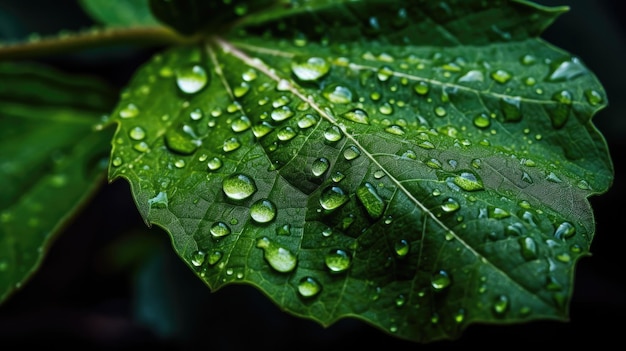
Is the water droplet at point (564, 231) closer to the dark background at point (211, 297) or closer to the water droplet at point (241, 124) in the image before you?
the water droplet at point (241, 124)

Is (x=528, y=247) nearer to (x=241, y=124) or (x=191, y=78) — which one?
(x=241, y=124)

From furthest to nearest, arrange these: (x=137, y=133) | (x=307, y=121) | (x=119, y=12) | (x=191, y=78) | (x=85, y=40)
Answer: (x=119, y=12)
(x=85, y=40)
(x=191, y=78)
(x=137, y=133)
(x=307, y=121)

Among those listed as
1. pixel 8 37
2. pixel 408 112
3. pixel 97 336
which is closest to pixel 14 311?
pixel 97 336

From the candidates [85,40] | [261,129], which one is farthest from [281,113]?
[85,40]

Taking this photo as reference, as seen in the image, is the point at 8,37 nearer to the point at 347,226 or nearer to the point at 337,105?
the point at 337,105

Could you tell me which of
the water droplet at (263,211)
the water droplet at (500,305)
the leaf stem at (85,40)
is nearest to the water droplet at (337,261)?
the water droplet at (263,211)

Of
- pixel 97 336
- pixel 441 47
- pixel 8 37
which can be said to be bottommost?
pixel 97 336

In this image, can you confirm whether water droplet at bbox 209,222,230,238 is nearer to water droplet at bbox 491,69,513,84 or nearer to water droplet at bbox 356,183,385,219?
water droplet at bbox 356,183,385,219
